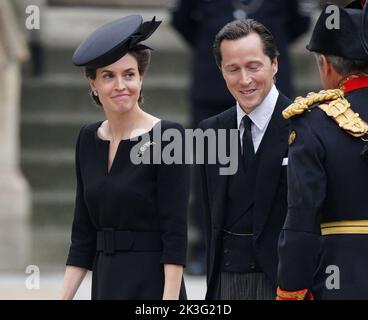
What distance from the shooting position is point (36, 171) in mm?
11930

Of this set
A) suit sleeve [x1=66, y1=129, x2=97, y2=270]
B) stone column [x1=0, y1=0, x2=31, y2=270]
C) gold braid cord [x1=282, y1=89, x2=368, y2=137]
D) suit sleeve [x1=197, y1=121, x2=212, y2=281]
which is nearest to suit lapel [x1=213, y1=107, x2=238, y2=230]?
suit sleeve [x1=197, y1=121, x2=212, y2=281]

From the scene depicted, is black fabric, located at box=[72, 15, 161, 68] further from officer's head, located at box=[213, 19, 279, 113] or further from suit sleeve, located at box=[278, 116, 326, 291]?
suit sleeve, located at box=[278, 116, 326, 291]

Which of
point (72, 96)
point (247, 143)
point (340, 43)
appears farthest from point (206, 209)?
point (72, 96)

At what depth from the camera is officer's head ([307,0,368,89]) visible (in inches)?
221

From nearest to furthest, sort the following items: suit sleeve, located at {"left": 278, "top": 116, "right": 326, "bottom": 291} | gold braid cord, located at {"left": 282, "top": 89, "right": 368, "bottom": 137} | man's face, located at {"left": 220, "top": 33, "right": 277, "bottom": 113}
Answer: suit sleeve, located at {"left": 278, "top": 116, "right": 326, "bottom": 291}
gold braid cord, located at {"left": 282, "top": 89, "right": 368, "bottom": 137}
man's face, located at {"left": 220, "top": 33, "right": 277, "bottom": 113}

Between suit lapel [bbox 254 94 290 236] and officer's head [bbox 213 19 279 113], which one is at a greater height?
officer's head [bbox 213 19 279 113]

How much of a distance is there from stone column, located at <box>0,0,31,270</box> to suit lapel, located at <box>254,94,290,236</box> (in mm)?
5172

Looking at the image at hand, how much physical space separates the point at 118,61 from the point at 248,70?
0.49 metres

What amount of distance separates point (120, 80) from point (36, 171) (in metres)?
5.92

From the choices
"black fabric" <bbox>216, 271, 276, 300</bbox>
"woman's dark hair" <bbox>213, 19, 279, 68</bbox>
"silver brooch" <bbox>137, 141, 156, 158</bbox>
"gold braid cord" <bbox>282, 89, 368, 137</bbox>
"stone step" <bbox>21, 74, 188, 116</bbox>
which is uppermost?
"stone step" <bbox>21, 74, 188, 116</bbox>

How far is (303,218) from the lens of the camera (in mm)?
5461

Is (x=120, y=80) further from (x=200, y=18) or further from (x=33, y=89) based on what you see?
(x=33, y=89)
